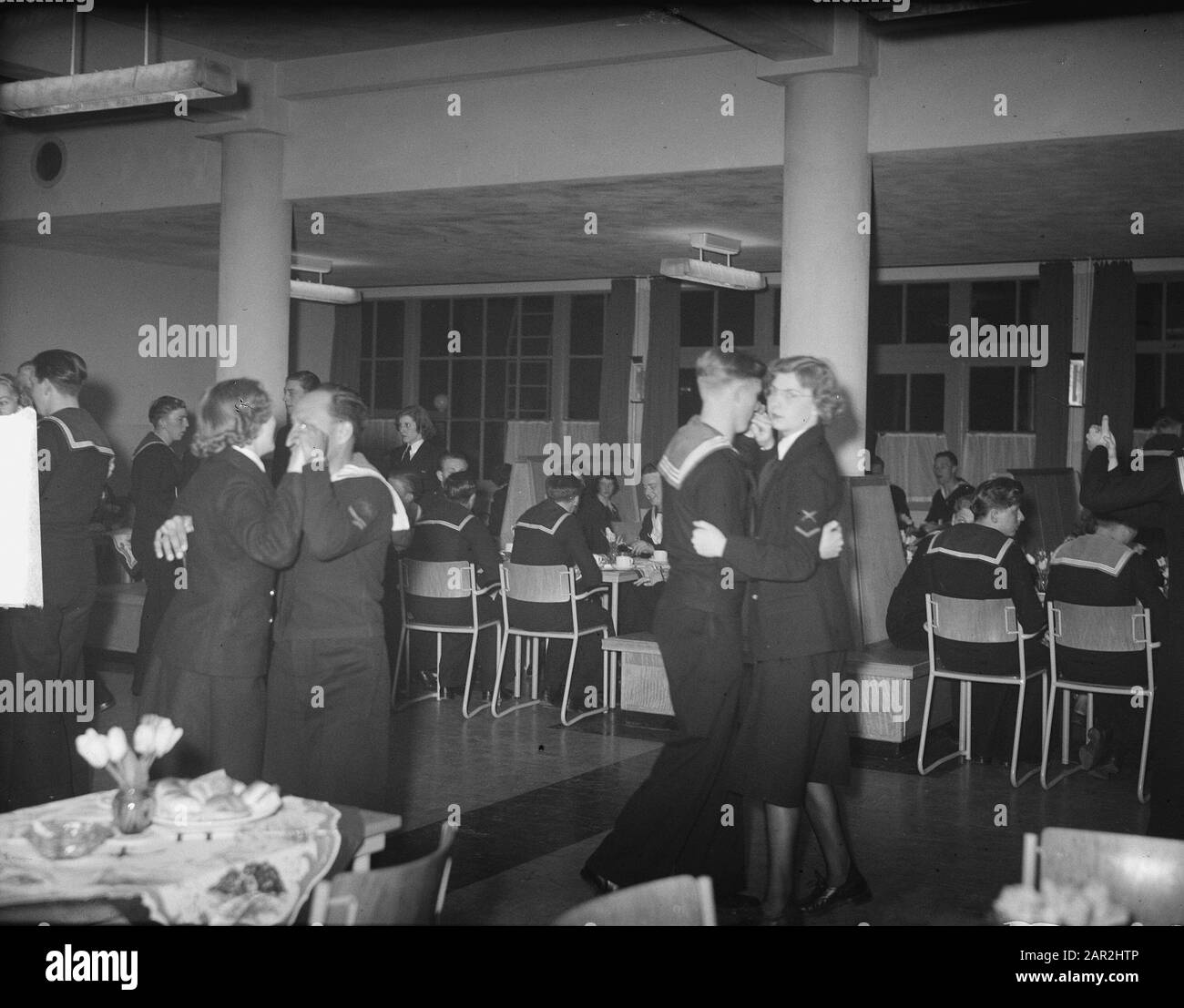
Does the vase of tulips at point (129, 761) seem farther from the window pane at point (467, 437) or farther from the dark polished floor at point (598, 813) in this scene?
the window pane at point (467, 437)

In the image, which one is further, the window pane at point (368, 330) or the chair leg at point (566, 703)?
the window pane at point (368, 330)

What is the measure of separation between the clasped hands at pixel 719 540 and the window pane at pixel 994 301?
8.24 m

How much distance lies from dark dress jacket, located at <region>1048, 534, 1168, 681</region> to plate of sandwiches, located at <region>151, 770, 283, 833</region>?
13.0 ft

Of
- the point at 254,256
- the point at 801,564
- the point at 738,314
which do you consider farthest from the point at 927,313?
the point at 801,564

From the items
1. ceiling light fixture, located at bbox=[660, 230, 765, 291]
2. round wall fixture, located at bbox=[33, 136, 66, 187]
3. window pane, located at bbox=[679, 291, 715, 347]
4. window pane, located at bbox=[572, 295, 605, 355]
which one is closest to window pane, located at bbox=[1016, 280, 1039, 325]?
ceiling light fixture, located at bbox=[660, 230, 765, 291]

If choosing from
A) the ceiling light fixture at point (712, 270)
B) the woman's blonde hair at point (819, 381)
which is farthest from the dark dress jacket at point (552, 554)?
the woman's blonde hair at point (819, 381)

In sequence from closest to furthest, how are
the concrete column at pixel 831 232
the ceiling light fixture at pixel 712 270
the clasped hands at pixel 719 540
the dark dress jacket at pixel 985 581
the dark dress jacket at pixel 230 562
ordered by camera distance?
1. the dark dress jacket at pixel 230 562
2. the clasped hands at pixel 719 540
3. the dark dress jacket at pixel 985 581
4. the concrete column at pixel 831 232
5. the ceiling light fixture at pixel 712 270

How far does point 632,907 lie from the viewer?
1.98m

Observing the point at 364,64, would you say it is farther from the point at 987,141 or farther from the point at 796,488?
the point at 796,488

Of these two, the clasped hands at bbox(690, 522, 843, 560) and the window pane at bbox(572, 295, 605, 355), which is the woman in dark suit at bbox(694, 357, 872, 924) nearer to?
the clasped hands at bbox(690, 522, 843, 560)

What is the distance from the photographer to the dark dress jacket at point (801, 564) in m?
3.53

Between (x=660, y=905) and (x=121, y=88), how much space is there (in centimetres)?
421

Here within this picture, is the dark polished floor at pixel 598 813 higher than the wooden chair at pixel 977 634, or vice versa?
the wooden chair at pixel 977 634
